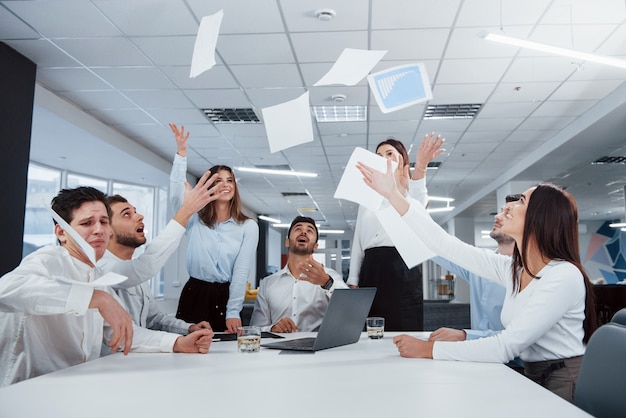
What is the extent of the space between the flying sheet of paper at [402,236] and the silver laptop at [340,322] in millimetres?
311

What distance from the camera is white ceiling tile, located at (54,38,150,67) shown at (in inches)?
169

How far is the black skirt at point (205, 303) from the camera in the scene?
2609mm

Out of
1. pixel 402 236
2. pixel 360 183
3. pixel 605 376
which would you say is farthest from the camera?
pixel 402 236

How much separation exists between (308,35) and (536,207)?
2.91m

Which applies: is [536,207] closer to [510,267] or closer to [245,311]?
[510,267]

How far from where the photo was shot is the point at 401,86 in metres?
2.18

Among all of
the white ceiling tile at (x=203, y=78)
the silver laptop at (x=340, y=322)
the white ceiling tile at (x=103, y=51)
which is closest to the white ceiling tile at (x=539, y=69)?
the white ceiling tile at (x=203, y=78)

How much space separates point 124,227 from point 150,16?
211 cm

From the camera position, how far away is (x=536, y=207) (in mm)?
1721

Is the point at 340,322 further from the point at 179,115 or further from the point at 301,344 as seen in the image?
the point at 179,115

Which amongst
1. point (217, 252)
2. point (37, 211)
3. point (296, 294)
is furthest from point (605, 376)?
point (37, 211)

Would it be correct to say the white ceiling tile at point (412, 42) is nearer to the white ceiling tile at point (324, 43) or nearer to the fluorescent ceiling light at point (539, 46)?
the white ceiling tile at point (324, 43)

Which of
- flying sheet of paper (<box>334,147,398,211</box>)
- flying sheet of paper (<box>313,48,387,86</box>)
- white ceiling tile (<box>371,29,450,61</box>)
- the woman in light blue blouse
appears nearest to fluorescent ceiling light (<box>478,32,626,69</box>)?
white ceiling tile (<box>371,29,450,61</box>)

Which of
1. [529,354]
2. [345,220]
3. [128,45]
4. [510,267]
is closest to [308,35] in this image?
[128,45]
